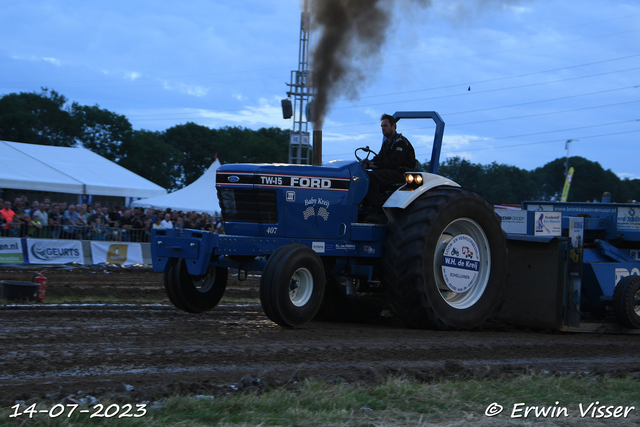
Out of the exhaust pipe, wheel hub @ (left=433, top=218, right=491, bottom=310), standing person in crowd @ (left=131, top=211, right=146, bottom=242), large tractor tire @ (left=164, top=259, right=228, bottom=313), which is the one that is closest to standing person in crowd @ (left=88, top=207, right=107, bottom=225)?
standing person in crowd @ (left=131, top=211, right=146, bottom=242)

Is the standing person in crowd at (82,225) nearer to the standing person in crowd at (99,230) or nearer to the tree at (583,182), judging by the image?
the standing person in crowd at (99,230)

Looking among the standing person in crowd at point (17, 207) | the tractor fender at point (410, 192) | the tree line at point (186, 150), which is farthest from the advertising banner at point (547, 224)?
the tree line at point (186, 150)

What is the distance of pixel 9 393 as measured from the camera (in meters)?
3.79

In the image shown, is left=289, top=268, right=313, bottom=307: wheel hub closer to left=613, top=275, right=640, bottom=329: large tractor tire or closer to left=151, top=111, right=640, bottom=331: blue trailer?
left=151, top=111, right=640, bottom=331: blue trailer

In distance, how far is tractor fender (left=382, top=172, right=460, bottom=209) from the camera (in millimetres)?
7211

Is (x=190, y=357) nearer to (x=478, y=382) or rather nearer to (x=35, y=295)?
(x=478, y=382)

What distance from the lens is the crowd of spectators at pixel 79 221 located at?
15797 mm

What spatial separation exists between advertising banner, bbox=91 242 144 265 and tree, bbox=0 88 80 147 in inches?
1672

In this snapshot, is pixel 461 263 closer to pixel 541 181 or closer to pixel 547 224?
pixel 547 224

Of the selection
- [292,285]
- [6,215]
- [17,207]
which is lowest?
[292,285]

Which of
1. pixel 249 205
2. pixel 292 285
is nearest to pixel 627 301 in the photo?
pixel 292 285

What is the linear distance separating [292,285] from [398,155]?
2.09 meters

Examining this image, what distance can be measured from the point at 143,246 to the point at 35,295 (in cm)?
842

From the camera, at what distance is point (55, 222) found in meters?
16.4
